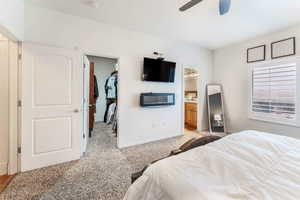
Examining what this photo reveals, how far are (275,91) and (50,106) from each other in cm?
457

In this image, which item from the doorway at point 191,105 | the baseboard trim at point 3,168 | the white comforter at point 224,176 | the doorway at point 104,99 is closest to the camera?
the white comforter at point 224,176

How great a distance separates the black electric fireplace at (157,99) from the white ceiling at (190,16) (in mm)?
1445

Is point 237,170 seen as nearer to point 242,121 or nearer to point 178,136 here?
point 178,136

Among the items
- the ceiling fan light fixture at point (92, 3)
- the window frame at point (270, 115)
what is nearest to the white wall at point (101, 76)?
the ceiling fan light fixture at point (92, 3)

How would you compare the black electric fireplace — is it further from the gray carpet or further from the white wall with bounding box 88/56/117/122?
the white wall with bounding box 88/56/117/122

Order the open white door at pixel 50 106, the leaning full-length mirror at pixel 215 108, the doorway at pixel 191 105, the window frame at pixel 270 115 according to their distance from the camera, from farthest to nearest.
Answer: the doorway at pixel 191 105, the leaning full-length mirror at pixel 215 108, the window frame at pixel 270 115, the open white door at pixel 50 106

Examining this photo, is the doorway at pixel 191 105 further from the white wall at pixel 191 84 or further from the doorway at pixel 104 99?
the doorway at pixel 104 99

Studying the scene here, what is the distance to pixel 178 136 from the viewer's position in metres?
A: 4.00

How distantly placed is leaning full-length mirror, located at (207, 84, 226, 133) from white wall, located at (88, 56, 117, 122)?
371 centimetres

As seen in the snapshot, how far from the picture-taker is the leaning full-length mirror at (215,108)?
14.4 feet

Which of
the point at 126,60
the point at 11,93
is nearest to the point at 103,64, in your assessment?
the point at 126,60

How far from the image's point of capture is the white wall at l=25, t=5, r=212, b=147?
2484mm

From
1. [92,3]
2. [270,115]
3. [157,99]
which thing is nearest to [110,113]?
[157,99]

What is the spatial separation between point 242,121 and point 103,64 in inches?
201
